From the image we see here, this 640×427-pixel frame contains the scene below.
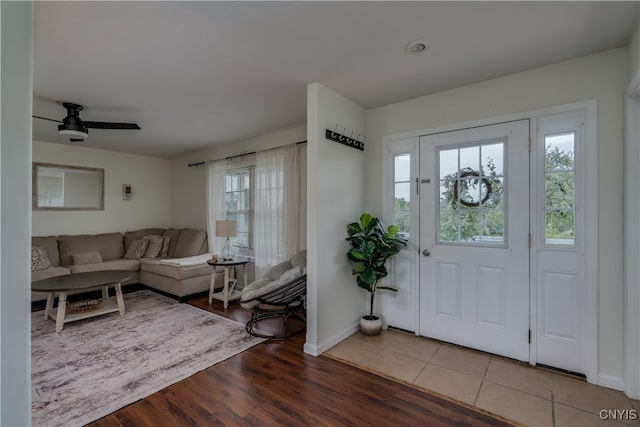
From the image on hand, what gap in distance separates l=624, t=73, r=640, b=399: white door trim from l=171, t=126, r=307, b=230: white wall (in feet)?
12.0

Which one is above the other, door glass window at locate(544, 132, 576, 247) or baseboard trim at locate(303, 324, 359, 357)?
door glass window at locate(544, 132, 576, 247)

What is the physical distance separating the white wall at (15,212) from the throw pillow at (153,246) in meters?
4.75

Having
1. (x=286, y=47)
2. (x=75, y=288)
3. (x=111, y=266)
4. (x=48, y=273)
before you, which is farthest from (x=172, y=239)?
(x=286, y=47)

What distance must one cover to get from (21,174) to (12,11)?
466 millimetres

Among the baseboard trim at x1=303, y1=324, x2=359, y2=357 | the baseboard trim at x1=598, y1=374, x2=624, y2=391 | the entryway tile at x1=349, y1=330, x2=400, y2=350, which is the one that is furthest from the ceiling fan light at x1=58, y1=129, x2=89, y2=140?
the baseboard trim at x1=598, y1=374, x2=624, y2=391

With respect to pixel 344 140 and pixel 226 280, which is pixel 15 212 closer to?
pixel 344 140

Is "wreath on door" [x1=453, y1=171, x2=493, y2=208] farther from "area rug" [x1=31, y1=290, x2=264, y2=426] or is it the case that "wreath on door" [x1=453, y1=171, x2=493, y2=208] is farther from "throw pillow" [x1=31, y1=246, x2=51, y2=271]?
"throw pillow" [x1=31, y1=246, x2=51, y2=271]

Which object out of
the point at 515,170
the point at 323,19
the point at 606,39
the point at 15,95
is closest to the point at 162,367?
the point at 15,95

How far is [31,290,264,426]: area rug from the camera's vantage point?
2.05 m

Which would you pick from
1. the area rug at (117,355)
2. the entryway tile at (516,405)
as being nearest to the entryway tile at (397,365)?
the entryway tile at (516,405)

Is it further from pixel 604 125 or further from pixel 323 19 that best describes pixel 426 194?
pixel 323 19

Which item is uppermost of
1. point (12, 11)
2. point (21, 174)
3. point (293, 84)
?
point (293, 84)

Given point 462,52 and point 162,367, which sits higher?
point 462,52

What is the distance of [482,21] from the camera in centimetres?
187
